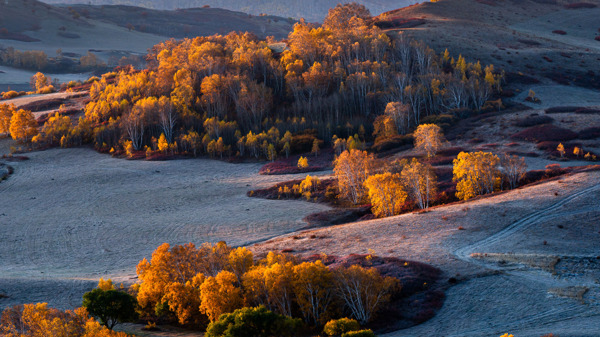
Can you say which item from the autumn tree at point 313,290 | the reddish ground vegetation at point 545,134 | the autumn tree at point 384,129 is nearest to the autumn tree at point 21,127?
the autumn tree at point 384,129

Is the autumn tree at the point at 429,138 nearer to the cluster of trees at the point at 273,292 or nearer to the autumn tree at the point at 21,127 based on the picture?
the cluster of trees at the point at 273,292

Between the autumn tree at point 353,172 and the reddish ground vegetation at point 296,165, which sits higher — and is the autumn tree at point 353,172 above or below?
above

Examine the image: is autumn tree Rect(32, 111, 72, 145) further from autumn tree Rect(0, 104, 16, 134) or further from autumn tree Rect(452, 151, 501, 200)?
autumn tree Rect(452, 151, 501, 200)

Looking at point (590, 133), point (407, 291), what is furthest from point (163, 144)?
point (590, 133)

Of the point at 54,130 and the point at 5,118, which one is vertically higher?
the point at 5,118

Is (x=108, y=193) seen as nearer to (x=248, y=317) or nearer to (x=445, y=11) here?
(x=248, y=317)

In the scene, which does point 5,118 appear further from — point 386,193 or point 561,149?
point 561,149

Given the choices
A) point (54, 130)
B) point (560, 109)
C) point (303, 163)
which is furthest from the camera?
point (54, 130)

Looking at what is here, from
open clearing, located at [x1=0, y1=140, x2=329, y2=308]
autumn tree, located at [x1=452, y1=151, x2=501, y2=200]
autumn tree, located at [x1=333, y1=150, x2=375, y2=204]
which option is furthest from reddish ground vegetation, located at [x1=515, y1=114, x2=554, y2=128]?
open clearing, located at [x1=0, y1=140, x2=329, y2=308]
